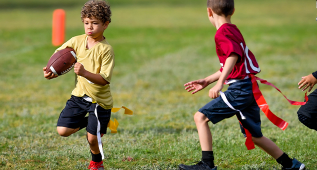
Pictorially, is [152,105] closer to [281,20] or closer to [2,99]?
[2,99]

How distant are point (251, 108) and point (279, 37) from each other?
57.0ft

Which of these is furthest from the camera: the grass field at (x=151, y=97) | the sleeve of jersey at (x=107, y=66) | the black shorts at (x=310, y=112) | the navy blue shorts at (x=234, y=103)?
the grass field at (x=151, y=97)

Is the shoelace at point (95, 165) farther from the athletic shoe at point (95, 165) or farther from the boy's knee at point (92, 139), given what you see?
the boy's knee at point (92, 139)

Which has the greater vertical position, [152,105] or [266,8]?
[152,105]

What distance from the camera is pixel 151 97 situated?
10.3 metres

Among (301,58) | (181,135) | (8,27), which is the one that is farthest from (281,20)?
(181,135)

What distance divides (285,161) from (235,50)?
58.1 inches

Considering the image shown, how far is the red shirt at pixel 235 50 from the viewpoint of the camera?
4.23 m

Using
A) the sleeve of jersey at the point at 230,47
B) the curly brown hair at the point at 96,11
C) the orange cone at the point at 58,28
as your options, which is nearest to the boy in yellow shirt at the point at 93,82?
the curly brown hair at the point at 96,11

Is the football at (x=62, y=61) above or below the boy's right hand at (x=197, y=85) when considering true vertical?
above

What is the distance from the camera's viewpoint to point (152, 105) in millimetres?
9500

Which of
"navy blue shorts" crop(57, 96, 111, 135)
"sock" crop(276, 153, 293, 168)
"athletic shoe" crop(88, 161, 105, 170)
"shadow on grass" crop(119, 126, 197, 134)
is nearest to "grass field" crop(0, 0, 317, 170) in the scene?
"shadow on grass" crop(119, 126, 197, 134)

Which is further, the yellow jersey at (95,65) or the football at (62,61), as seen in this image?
the football at (62,61)

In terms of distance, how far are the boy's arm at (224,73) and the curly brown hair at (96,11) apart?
1484 mm
